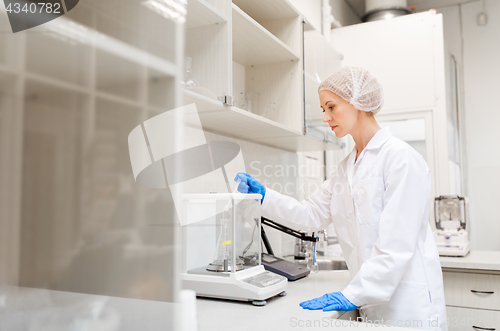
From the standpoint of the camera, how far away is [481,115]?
333 centimetres

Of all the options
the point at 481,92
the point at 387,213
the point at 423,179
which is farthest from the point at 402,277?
the point at 481,92

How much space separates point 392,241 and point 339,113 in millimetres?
537

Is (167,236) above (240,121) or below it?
below

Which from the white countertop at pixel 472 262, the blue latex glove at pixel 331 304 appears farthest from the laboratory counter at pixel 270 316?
the white countertop at pixel 472 262

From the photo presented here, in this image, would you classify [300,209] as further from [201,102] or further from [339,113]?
[201,102]

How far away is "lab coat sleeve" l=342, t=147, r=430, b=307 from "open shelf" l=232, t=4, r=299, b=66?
74 centimetres

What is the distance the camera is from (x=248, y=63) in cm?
195

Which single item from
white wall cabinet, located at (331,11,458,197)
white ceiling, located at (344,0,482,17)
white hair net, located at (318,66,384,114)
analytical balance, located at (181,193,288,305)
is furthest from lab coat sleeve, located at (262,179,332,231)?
white ceiling, located at (344,0,482,17)

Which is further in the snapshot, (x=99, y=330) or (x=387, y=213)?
(x=387, y=213)

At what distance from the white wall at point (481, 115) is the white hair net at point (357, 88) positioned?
2.38m

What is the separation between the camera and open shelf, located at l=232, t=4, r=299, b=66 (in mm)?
1429

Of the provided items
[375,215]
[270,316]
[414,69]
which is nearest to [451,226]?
[414,69]

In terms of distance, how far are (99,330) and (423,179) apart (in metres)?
1.18

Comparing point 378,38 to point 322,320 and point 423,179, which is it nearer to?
point 423,179
